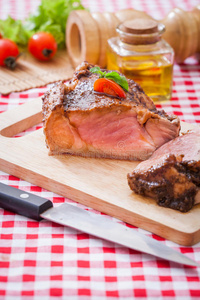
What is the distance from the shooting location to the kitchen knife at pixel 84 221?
3227 millimetres

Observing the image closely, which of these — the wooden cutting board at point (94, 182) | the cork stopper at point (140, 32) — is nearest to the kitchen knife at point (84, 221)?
the wooden cutting board at point (94, 182)

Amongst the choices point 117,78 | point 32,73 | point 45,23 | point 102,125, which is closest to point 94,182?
point 102,125

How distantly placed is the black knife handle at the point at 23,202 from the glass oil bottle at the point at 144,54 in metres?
2.27

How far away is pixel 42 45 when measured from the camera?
6.39 metres

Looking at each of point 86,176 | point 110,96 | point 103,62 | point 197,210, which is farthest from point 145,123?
point 103,62

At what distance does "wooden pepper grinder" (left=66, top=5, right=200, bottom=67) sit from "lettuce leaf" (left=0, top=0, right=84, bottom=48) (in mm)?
415

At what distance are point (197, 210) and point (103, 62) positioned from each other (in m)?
3.26

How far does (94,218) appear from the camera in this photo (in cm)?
347

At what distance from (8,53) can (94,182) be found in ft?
9.81

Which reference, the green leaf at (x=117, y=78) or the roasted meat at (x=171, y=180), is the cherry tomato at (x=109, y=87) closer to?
the green leaf at (x=117, y=78)

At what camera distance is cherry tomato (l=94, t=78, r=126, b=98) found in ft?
14.0

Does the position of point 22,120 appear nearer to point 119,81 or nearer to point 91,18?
point 119,81

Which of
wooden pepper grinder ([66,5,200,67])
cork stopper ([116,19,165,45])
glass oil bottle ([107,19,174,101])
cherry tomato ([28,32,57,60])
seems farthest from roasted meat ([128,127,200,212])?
cherry tomato ([28,32,57,60])

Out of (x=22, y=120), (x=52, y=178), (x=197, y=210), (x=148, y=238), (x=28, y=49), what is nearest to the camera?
(x=148, y=238)
